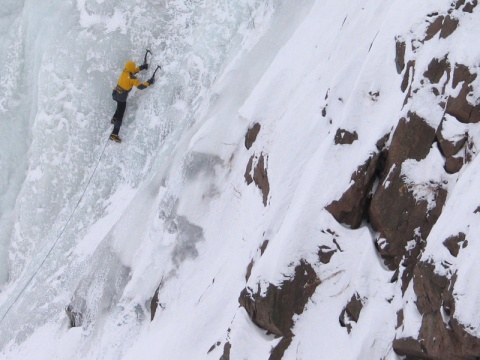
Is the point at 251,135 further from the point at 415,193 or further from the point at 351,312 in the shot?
the point at 351,312

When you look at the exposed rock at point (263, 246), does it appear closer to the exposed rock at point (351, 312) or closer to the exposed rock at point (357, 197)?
the exposed rock at point (357, 197)

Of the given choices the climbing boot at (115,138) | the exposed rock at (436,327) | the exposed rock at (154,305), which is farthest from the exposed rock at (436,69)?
the climbing boot at (115,138)

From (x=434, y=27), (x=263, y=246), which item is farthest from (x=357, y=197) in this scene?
(x=434, y=27)

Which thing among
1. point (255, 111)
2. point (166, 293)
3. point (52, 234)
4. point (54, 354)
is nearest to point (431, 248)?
point (255, 111)

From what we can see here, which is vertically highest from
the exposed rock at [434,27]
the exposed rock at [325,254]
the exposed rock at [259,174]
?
the exposed rock at [434,27]

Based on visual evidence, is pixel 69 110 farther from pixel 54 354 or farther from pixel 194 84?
pixel 54 354
